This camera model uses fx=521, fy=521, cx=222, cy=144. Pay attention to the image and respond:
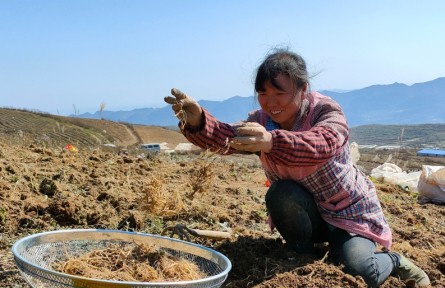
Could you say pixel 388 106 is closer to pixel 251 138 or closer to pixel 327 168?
pixel 327 168

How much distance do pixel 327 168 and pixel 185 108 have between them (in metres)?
0.82

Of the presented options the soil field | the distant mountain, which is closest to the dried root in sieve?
the soil field

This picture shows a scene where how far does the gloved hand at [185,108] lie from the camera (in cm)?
246

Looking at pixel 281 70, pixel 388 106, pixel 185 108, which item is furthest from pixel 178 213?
pixel 388 106

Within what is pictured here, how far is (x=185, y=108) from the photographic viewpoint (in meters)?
2.54

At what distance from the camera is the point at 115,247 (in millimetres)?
2285

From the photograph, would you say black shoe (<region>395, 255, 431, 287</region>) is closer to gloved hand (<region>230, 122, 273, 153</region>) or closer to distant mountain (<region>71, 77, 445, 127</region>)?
gloved hand (<region>230, 122, 273, 153</region>)

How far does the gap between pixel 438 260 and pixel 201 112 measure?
1.83m

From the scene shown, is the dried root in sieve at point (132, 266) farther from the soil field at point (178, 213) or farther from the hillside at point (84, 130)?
the hillside at point (84, 130)

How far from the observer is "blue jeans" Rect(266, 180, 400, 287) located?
2.72m

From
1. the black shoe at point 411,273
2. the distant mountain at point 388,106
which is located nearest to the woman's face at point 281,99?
the black shoe at point 411,273

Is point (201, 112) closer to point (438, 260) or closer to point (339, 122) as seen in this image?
point (339, 122)

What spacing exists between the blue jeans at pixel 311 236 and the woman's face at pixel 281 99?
0.38 metres

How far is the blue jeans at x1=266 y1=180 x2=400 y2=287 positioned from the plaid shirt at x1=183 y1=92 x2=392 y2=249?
0.20 feet
